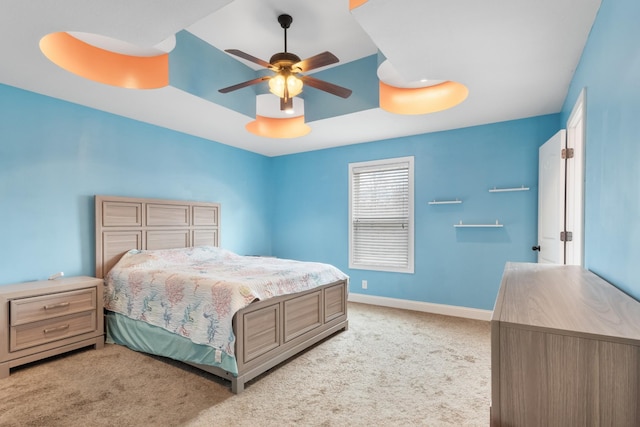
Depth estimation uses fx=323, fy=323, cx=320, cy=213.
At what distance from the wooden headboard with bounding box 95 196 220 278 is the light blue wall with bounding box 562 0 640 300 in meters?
4.04

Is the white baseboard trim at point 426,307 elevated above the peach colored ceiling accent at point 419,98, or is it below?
below

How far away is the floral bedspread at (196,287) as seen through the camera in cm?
240

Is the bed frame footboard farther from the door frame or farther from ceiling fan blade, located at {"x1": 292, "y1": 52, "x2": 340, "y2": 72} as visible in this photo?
the door frame

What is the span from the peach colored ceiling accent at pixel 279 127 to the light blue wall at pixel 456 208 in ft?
2.56

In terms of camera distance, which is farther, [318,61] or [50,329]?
[50,329]

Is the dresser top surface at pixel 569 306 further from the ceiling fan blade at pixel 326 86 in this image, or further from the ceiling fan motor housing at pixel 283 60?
the ceiling fan motor housing at pixel 283 60

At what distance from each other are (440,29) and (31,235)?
379 cm

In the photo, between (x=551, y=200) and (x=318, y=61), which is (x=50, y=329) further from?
(x=551, y=200)

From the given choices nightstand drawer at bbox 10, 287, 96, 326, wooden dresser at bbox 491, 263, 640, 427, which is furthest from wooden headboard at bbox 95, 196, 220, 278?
wooden dresser at bbox 491, 263, 640, 427

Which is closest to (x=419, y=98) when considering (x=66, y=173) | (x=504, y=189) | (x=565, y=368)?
(x=504, y=189)

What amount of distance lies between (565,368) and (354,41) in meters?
2.96

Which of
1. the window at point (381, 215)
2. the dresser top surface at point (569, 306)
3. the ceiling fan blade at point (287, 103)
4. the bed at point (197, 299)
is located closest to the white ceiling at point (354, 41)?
the ceiling fan blade at point (287, 103)

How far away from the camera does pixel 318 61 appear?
2359 millimetres

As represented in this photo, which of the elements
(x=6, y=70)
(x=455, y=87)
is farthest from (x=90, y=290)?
(x=455, y=87)
